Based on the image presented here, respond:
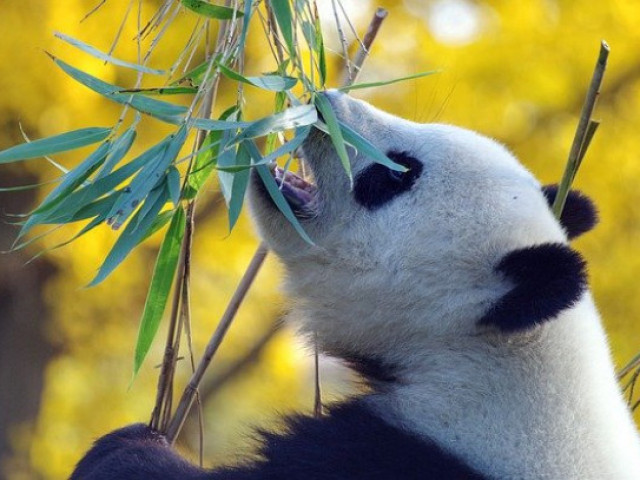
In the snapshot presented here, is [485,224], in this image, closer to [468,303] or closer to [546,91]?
[468,303]

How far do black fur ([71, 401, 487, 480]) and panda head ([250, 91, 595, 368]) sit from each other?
0.25 meters

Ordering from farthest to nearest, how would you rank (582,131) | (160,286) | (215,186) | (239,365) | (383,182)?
(239,365) < (215,186) < (160,286) < (383,182) < (582,131)

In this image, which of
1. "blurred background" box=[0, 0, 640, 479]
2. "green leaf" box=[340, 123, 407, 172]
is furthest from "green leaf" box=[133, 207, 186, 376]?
"blurred background" box=[0, 0, 640, 479]

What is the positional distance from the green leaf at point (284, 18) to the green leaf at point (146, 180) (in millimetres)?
291

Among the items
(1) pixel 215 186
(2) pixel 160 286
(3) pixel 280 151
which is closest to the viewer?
(3) pixel 280 151

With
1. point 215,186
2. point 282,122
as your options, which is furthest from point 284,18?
point 215,186

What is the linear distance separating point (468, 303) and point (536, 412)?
280 mm

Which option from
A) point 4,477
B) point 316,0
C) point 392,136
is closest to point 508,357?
point 392,136

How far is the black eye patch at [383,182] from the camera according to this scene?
8.17 feet

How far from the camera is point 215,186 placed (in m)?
5.76

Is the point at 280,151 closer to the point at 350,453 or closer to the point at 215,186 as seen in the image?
the point at 350,453

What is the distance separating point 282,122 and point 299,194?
0.35 metres

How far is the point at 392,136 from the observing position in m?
2.53

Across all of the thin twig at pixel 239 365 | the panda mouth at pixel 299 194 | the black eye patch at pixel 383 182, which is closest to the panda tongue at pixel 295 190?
the panda mouth at pixel 299 194
